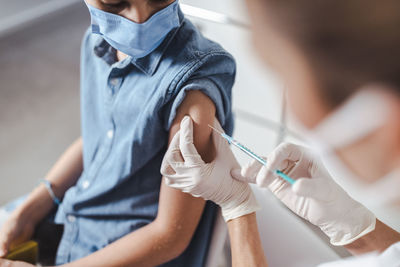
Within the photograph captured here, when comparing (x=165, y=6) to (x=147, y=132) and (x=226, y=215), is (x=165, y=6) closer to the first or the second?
(x=147, y=132)

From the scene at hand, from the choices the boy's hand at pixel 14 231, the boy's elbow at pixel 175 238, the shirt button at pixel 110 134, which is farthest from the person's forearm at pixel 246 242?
the boy's hand at pixel 14 231

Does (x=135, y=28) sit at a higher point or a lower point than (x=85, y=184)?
higher

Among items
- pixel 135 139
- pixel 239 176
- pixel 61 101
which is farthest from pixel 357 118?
pixel 61 101

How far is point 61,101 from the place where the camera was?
2.29 meters

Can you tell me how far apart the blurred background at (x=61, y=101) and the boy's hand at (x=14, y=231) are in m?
0.54

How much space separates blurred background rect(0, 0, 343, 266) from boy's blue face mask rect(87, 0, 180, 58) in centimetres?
10

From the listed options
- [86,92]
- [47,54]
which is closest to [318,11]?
[86,92]

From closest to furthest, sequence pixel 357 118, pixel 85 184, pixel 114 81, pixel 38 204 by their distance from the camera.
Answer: pixel 357 118
pixel 114 81
pixel 85 184
pixel 38 204

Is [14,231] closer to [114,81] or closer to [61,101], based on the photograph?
[114,81]

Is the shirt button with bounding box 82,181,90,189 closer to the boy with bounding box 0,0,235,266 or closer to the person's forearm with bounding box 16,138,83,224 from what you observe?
the boy with bounding box 0,0,235,266

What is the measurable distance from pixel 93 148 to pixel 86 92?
136mm

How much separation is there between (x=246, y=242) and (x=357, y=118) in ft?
1.33

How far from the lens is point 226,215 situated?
843 millimetres

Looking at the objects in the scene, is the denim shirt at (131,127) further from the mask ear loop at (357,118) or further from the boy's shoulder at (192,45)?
the mask ear loop at (357,118)
